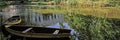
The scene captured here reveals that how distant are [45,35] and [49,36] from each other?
1.05 ft

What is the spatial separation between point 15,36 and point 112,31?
30.0ft

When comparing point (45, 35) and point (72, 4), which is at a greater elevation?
point (45, 35)

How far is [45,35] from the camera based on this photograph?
56.4 ft

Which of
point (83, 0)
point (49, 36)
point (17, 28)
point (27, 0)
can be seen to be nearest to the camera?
point (49, 36)

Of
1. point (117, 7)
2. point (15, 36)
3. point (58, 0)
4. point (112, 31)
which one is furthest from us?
point (58, 0)

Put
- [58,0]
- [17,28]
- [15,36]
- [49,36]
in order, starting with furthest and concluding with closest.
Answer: [58,0] < [17,28] < [15,36] < [49,36]

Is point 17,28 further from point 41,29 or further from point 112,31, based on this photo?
point 112,31

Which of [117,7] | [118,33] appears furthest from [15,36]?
[117,7]

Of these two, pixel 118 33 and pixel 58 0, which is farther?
pixel 58 0

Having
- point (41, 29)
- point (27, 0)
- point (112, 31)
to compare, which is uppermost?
point (41, 29)

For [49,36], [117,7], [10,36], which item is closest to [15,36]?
[10,36]

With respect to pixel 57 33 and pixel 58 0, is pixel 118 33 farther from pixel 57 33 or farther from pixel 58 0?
pixel 58 0

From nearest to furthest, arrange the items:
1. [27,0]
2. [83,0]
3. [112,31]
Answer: [112,31], [83,0], [27,0]

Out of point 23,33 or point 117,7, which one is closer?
point 23,33
